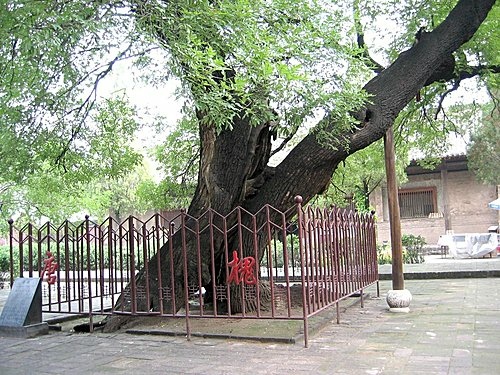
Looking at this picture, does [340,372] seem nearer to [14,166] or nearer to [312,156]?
[312,156]

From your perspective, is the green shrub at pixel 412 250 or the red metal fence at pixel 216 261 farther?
the green shrub at pixel 412 250

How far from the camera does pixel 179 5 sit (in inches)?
218

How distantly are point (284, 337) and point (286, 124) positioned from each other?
9.22 feet

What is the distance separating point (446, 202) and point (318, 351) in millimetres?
18488

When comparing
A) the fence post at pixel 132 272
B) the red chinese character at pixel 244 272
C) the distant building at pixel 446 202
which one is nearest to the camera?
the red chinese character at pixel 244 272

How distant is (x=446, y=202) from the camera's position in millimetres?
22688

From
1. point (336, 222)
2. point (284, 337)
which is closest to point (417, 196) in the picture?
point (336, 222)

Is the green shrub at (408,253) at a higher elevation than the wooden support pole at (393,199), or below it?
below

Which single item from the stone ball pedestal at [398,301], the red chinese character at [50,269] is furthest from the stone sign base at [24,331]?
the stone ball pedestal at [398,301]

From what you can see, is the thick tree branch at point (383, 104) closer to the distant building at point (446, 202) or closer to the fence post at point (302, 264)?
the fence post at point (302, 264)

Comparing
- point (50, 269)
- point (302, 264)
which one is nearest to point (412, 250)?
point (302, 264)

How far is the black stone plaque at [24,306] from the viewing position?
7777 millimetres

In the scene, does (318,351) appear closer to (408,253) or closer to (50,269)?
(50,269)

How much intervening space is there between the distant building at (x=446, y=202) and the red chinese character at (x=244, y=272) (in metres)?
17.1
